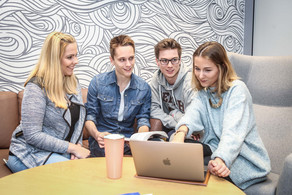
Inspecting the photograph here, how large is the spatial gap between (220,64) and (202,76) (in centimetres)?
12

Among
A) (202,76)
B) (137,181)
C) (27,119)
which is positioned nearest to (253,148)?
(202,76)

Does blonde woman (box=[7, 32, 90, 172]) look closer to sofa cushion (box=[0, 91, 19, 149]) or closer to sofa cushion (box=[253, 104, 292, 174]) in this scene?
sofa cushion (box=[0, 91, 19, 149])

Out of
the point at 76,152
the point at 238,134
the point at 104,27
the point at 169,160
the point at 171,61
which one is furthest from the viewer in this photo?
the point at 104,27

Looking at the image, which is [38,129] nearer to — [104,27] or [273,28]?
[104,27]

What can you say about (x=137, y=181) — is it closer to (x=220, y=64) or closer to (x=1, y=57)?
(x=220, y=64)

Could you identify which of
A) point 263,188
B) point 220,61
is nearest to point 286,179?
point 263,188

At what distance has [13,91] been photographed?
232 centimetres

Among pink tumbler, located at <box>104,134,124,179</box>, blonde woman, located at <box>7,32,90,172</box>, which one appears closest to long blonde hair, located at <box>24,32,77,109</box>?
blonde woman, located at <box>7,32,90,172</box>

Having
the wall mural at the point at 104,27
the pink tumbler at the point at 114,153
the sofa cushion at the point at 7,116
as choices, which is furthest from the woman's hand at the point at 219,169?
the wall mural at the point at 104,27

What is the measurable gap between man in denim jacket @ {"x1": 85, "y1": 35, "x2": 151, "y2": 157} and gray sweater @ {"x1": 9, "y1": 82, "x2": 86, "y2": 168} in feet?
1.20

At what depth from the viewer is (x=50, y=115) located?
1675mm

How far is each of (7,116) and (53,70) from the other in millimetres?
661

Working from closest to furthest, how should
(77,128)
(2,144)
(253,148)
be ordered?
(253,148)
(77,128)
(2,144)

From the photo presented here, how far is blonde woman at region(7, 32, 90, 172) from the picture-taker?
1589mm
